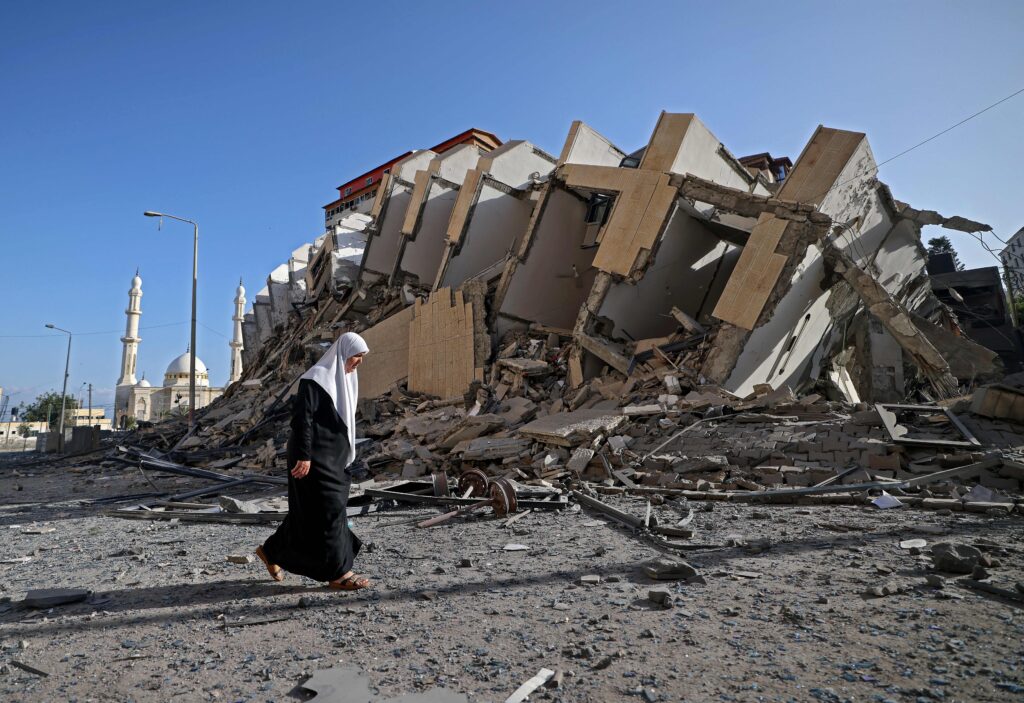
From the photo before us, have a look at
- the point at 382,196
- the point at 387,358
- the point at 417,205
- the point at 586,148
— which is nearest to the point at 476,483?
the point at 387,358

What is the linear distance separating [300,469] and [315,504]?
23cm

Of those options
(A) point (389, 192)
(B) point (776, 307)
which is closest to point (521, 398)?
(B) point (776, 307)

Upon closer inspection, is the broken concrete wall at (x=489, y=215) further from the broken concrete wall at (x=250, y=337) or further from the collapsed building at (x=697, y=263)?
the broken concrete wall at (x=250, y=337)

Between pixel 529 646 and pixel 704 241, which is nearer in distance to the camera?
pixel 529 646

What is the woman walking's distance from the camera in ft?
10.9

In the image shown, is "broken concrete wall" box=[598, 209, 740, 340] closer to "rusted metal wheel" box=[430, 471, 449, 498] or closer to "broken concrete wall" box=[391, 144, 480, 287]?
"rusted metal wheel" box=[430, 471, 449, 498]

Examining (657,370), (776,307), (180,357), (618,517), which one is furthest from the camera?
(180,357)

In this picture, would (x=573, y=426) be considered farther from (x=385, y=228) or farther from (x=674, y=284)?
(x=385, y=228)

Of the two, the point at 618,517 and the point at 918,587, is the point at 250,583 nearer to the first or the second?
the point at 618,517

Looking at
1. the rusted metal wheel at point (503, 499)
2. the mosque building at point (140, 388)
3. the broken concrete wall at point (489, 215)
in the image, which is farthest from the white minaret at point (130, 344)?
the rusted metal wheel at point (503, 499)

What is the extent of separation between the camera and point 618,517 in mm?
4980

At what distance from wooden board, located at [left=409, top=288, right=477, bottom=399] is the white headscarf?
8.37 m

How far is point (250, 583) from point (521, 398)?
745 centimetres

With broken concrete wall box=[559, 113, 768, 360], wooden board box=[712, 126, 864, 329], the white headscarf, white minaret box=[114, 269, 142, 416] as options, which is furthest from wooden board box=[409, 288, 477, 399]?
white minaret box=[114, 269, 142, 416]
